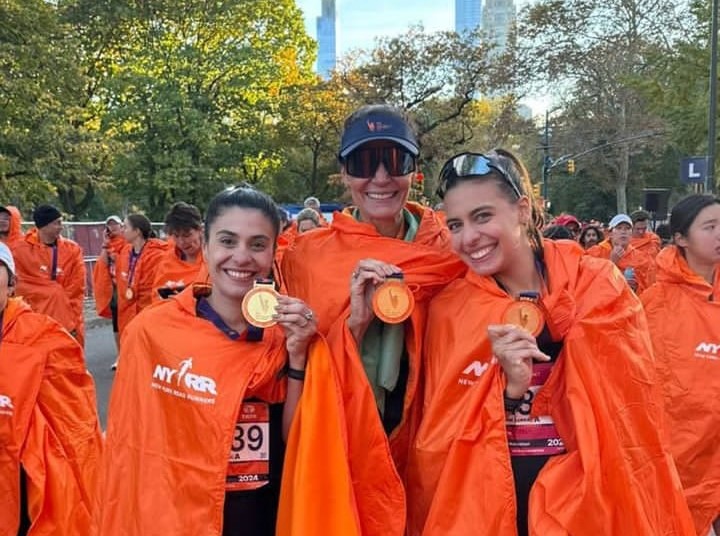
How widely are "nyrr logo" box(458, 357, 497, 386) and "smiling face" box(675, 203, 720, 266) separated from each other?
90.8 inches

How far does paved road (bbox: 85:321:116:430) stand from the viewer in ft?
27.3

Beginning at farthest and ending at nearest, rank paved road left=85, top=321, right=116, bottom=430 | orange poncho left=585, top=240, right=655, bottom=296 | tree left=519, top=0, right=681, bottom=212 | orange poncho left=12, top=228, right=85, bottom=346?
tree left=519, top=0, right=681, bottom=212 < orange poncho left=585, top=240, right=655, bottom=296 < orange poncho left=12, top=228, right=85, bottom=346 < paved road left=85, top=321, right=116, bottom=430

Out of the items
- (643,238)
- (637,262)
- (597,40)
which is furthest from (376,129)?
(597,40)

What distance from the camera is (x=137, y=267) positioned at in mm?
9234

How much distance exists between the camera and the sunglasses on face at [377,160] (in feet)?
9.06

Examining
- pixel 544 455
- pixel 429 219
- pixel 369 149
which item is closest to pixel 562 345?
pixel 544 455

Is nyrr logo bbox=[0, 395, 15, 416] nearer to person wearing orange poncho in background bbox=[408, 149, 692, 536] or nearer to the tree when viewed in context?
person wearing orange poncho in background bbox=[408, 149, 692, 536]

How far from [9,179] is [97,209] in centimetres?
2222

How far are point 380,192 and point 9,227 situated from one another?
7.50 meters

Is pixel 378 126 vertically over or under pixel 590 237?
over

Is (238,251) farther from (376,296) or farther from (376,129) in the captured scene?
(376,129)

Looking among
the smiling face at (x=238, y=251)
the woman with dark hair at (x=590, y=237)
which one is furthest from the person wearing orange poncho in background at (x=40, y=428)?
the woman with dark hair at (x=590, y=237)

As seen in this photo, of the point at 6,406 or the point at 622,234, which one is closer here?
the point at 6,406

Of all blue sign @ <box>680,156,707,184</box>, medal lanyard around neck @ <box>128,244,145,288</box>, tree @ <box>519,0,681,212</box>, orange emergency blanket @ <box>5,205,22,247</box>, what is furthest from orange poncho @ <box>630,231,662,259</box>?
tree @ <box>519,0,681,212</box>
